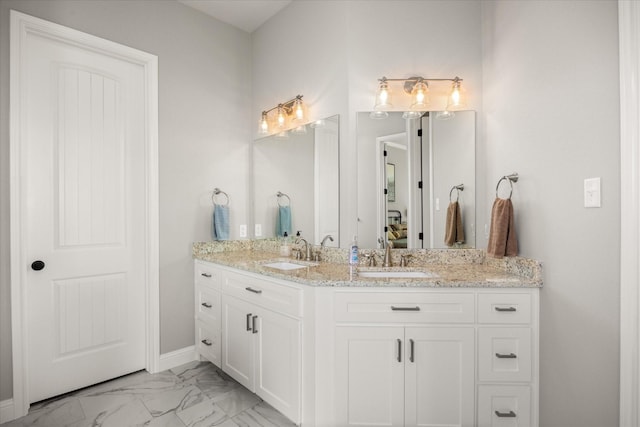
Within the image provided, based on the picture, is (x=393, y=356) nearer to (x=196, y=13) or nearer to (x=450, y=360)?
(x=450, y=360)

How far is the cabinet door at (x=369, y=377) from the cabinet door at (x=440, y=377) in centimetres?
6

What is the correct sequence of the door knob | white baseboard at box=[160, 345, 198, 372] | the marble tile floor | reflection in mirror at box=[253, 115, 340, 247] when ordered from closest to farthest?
1. the marble tile floor
2. the door knob
3. reflection in mirror at box=[253, 115, 340, 247]
4. white baseboard at box=[160, 345, 198, 372]

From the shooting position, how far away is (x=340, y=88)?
2.28 meters

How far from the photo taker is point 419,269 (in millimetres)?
2049

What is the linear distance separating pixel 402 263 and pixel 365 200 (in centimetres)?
48

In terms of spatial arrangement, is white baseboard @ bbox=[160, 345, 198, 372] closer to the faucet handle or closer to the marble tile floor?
the marble tile floor

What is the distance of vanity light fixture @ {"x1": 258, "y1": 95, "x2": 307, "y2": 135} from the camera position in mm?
2547

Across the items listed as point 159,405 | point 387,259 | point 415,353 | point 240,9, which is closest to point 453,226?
point 387,259

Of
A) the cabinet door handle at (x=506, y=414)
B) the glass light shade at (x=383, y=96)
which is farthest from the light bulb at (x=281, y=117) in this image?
the cabinet door handle at (x=506, y=414)

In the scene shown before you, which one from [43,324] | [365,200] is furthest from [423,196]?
[43,324]

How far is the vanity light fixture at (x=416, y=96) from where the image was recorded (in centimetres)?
213

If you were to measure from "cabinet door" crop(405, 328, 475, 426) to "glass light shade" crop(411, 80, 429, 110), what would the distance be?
140 centimetres

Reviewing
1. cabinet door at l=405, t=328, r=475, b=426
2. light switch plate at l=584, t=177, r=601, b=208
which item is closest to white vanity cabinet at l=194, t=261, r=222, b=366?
cabinet door at l=405, t=328, r=475, b=426

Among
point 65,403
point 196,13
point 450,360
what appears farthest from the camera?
point 196,13
